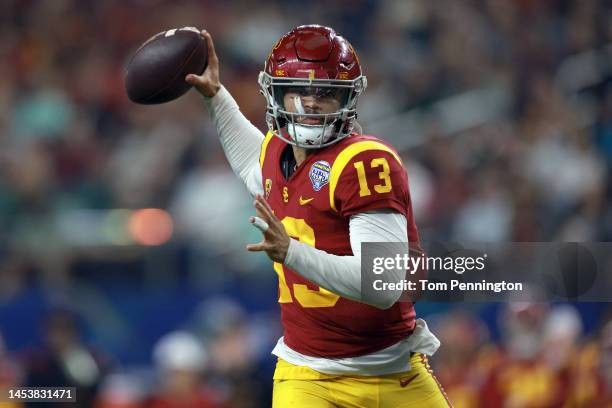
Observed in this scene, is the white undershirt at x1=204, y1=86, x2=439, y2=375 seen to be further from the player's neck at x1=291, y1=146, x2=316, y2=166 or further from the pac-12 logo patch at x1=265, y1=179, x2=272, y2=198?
the player's neck at x1=291, y1=146, x2=316, y2=166

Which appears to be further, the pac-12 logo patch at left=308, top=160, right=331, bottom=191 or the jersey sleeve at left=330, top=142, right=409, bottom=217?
the pac-12 logo patch at left=308, top=160, right=331, bottom=191

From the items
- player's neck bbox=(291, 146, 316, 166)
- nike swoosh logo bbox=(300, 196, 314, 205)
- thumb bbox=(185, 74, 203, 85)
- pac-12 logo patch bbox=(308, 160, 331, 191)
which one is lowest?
nike swoosh logo bbox=(300, 196, 314, 205)

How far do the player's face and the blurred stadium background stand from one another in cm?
262

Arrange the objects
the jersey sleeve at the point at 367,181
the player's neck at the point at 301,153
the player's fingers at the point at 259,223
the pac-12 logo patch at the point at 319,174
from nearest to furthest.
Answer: the player's fingers at the point at 259,223, the jersey sleeve at the point at 367,181, the pac-12 logo patch at the point at 319,174, the player's neck at the point at 301,153

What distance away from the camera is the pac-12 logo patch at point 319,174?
355 centimetres

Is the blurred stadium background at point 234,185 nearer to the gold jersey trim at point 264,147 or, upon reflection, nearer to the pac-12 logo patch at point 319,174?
the gold jersey trim at point 264,147

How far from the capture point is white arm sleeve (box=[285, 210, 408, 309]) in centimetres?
329

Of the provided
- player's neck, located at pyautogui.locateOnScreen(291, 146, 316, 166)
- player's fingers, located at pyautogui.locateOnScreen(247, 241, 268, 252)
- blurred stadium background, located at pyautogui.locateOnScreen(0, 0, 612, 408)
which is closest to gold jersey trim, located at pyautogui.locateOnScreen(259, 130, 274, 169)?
player's neck, located at pyautogui.locateOnScreen(291, 146, 316, 166)

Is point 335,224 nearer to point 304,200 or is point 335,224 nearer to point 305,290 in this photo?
point 304,200

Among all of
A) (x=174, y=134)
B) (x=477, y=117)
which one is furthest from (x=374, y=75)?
(x=174, y=134)

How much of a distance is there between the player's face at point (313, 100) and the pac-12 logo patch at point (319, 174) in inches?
5.7

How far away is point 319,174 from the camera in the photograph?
356 centimetres

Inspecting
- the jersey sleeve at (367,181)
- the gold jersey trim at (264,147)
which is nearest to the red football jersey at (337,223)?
the jersey sleeve at (367,181)

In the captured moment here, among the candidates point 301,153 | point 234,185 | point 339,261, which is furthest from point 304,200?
point 234,185
